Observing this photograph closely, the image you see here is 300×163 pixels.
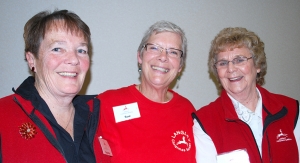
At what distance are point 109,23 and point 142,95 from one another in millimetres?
951

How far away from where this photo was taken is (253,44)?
2.09 m

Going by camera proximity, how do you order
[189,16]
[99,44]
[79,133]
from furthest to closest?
[189,16] → [99,44] → [79,133]

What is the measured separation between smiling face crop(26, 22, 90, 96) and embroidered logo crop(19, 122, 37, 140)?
0.28 metres

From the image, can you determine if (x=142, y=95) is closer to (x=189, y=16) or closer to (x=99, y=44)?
(x=99, y=44)

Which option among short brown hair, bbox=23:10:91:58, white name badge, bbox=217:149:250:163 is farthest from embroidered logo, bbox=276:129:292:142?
short brown hair, bbox=23:10:91:58

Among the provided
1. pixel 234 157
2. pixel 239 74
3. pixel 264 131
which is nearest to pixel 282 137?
pixel 264 131

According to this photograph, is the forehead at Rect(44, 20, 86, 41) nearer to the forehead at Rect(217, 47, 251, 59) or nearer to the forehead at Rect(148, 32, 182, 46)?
the forehead at Rect(148, 32, 182, 46)

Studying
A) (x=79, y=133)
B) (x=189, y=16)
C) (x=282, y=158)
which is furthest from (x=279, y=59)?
(x=79, y=133)

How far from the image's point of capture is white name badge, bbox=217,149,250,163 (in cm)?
178

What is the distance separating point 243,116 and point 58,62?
5.22 ft

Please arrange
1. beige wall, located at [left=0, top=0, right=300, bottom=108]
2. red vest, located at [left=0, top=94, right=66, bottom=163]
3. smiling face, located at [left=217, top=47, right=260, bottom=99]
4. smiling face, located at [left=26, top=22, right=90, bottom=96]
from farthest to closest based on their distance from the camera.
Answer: beige wall, located at [left=0, top=0, right=300, bottom=108]
smiling face, located at [left=217, top=47, right=260, bottom=99]
smiling face, located at [left=26, top=22, right=90, bottom=96]
red vest, located at [left=0, top=94, right=66, bottom=163]

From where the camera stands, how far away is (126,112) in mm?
1968

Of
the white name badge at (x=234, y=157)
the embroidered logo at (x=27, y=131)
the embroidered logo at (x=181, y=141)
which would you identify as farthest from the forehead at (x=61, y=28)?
the white name badge at (x=234, y=157)

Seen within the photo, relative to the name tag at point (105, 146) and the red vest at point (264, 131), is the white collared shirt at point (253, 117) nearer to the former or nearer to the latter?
the red vest at point (264, 131)
